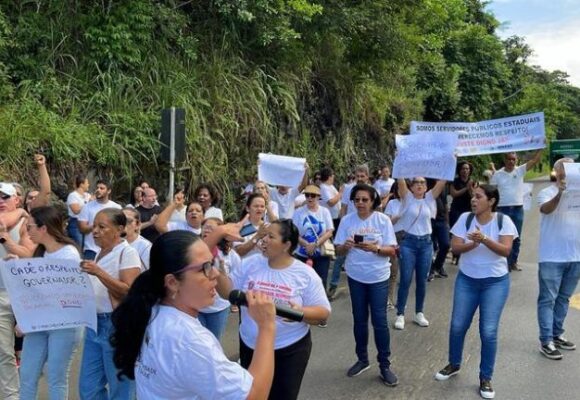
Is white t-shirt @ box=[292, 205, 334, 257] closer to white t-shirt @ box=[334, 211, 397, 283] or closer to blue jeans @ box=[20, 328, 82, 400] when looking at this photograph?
white t-shirt @ box=[334, 211, 397, 283]

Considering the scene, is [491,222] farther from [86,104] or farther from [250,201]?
[86,104]

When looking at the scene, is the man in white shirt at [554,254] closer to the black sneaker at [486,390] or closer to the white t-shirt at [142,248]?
the black sneaker at [486,390]

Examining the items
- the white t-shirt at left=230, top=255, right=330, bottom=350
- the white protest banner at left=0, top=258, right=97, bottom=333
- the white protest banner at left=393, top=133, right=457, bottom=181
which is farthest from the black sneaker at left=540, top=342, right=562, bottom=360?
the white protest banner at left=0, top=258, right=97, bottom=333

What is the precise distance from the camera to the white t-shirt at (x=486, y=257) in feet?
16.4

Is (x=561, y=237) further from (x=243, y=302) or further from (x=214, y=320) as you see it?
(x=243, y=302)

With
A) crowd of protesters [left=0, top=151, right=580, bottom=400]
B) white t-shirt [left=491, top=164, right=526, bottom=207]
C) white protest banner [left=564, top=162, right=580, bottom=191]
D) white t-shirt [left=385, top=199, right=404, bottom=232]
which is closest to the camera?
crowd of protesters [left=0, top=151, right=580, bottom=400]

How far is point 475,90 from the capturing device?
24859 mm

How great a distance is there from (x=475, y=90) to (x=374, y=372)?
71.4 feet

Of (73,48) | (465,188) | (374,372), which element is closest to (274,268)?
(374,372)

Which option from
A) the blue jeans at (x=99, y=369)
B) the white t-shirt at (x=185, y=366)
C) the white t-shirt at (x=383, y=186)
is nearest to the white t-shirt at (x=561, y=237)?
the blue jeans at (x=99, y=369)

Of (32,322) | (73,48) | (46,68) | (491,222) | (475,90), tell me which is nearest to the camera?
(32,322)

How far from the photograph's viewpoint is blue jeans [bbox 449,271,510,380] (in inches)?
192

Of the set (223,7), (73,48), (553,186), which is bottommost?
(553,186)

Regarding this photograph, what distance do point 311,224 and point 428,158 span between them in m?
1.65
